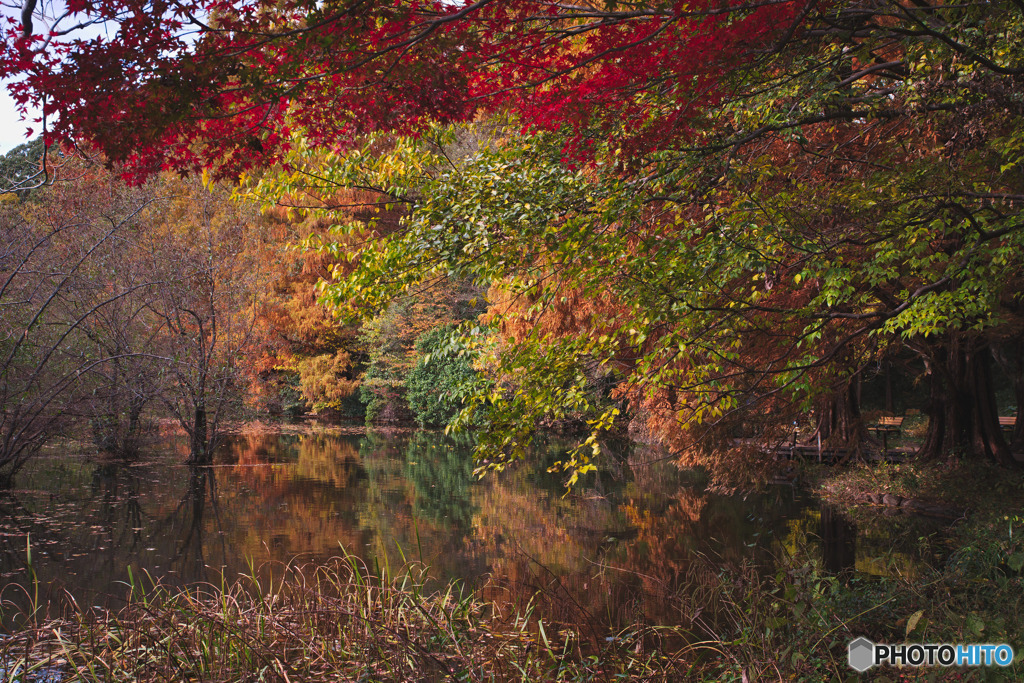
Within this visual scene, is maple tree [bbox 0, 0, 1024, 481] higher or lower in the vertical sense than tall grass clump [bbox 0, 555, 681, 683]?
higher

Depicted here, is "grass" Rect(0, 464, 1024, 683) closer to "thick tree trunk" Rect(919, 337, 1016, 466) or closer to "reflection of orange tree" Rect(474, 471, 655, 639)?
"reflection of orange tree" Rect(474, 471, 655, 639)

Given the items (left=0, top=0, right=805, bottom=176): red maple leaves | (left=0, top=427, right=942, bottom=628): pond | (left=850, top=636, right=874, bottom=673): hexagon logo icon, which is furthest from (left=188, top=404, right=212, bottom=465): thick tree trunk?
(left=850, top=636, right=874, bottom=673): hexagon logo icon

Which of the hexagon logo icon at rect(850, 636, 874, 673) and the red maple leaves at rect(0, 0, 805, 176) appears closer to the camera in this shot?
the red maple leaves at rect(0, 0, 805, 176)

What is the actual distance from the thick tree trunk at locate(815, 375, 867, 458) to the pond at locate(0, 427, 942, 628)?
1.39 m

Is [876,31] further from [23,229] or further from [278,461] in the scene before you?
[278,461]

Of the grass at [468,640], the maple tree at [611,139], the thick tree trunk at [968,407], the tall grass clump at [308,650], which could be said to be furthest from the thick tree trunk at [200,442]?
the thick tree trunk at [968,407]

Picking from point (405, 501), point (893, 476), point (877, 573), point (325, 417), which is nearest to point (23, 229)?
point (405, 501)

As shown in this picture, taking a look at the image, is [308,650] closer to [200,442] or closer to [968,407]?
[968,407]

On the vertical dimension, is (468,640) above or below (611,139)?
below

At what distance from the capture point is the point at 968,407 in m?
12.2
